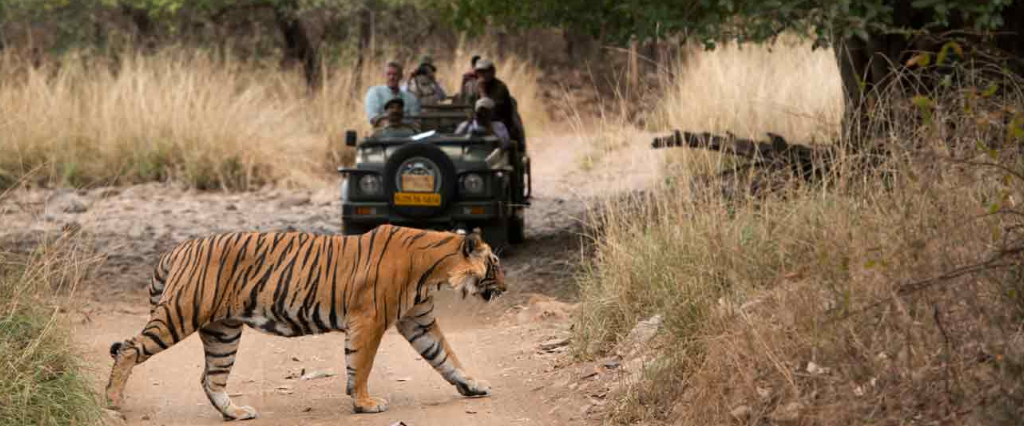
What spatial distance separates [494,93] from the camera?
40.3ft

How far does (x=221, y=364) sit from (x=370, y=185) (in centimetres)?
479

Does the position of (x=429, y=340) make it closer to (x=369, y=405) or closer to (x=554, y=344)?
(x=369, y=405)

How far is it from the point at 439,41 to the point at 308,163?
928 centimetres

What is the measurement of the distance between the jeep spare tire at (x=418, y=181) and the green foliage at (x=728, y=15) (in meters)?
1.52

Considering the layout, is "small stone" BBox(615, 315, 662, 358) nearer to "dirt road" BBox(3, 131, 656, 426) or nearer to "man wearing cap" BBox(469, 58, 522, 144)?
"dirt road" BBox(3, 131, 656, 426)

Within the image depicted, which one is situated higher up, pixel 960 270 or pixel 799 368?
pixel 960 270

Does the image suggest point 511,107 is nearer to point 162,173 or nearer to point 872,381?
point 162,173

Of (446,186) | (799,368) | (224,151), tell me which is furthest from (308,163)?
(799,368)

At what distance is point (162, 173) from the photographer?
639 inches

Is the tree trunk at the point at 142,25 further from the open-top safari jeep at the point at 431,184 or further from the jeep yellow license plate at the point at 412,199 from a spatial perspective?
the jeep yellow license plate at the point at 412,199

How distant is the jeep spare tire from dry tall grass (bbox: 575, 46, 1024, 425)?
426cm

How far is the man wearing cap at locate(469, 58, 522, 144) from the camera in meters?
12.1

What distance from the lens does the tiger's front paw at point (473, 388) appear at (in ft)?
21.8

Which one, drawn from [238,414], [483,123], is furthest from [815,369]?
[483,123]
